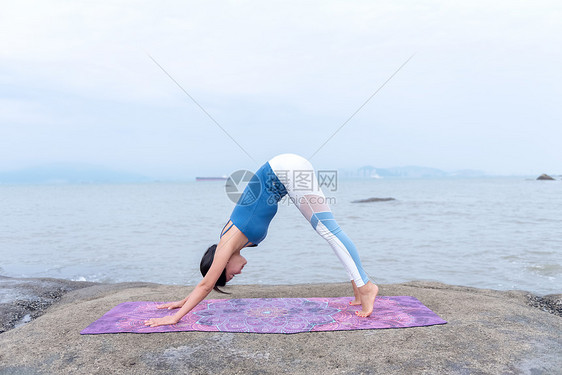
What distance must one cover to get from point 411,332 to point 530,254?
945 cm

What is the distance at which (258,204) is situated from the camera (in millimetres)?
4496

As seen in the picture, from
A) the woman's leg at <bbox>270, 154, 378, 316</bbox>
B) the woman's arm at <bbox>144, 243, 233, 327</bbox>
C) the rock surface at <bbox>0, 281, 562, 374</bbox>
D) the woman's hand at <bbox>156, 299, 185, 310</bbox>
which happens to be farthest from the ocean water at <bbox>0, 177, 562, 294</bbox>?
the woman's arm at <bbox>144, 243, 233, 327</bbox>

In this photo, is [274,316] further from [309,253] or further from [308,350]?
[309,253]

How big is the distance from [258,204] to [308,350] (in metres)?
1.58

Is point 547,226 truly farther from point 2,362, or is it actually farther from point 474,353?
point 2,362

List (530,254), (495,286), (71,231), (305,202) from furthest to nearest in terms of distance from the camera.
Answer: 1. (71,231)
2. (530,254)
3. (495,286)
4. (305,202)

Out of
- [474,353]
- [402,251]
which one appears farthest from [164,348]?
[402,251]

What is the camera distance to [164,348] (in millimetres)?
3859

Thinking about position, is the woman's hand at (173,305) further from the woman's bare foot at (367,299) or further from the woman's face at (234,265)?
the woman's bare foot at (367,299)

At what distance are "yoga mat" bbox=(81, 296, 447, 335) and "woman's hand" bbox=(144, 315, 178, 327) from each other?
0.05m

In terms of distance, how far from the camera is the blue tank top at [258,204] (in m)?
4.42

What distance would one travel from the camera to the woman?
174 inches

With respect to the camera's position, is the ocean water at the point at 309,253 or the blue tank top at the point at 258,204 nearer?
the blue tank top at the point at 258,204

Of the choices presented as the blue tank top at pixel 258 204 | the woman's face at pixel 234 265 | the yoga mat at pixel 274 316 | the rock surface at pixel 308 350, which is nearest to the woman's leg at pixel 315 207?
the blue tank top at pixel 258 204
